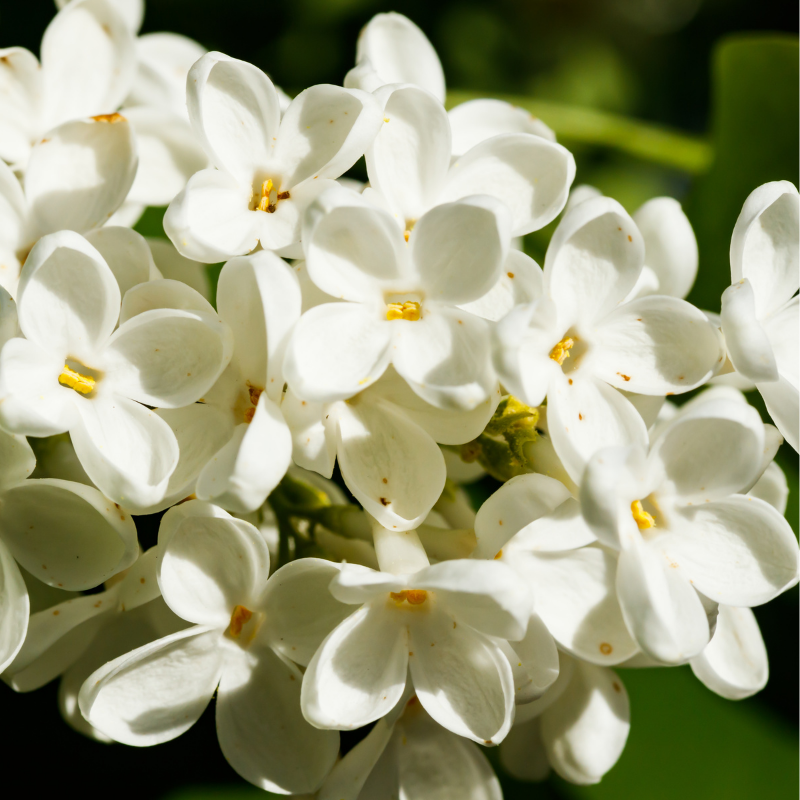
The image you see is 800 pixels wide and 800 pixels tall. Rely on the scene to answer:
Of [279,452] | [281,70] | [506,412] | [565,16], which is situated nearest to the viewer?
[279,452]

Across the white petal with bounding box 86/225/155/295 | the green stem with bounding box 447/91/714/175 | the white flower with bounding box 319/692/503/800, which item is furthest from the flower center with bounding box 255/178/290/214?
the green stem with bounding box 447/91/714/175

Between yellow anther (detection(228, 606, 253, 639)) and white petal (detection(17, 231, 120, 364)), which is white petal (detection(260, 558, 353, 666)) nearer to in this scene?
yellow anther (detection(228, 606, 253, 639))

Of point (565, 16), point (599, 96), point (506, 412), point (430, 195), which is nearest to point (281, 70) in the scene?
point (599, 96)

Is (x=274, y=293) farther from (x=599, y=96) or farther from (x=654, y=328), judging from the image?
(x=599, y=96)

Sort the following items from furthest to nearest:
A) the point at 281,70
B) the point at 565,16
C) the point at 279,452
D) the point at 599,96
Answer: the point at 565,16, the point at 599,96, the point at 281,70, the point at 279,452

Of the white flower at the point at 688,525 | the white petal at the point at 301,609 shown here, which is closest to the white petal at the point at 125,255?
the white petal at the point at 301,609

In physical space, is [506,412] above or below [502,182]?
below

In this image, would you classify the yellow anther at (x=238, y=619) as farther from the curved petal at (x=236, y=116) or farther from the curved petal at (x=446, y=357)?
the curved petal at (x=236, y=116)
